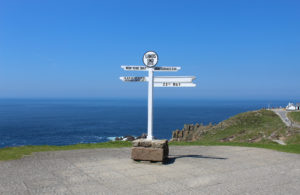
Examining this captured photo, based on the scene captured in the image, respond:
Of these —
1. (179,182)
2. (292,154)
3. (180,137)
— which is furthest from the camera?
(180,137)

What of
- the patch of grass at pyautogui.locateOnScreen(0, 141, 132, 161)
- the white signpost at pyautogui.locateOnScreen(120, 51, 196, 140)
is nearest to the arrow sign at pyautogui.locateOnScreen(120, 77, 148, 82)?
the white signpost at pyautogui.locateOnScreen(120, 51, 196, 140)

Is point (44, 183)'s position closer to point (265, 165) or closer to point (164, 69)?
point (164, 69)

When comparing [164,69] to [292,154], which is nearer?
[164,69]

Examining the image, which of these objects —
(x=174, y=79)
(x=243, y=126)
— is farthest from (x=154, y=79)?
(x=243, y=126)

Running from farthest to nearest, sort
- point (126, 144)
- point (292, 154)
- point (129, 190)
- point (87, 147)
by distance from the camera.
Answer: point (126, 144) → point (87, 147) → point (292, 154) → point (129, 190)

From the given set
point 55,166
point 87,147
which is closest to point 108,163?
point 55,166

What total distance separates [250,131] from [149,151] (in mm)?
25191

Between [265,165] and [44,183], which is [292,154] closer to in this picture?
[265,165]

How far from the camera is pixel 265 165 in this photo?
9336 mm

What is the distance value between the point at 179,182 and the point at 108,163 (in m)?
3.10

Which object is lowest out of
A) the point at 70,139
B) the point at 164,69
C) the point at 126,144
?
the point at 70,139

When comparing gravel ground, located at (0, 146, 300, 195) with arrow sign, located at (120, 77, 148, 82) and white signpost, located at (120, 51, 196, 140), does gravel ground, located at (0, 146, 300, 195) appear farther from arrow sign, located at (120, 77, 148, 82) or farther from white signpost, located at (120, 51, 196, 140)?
arrow sign, located at (120, 77, 148, 82)

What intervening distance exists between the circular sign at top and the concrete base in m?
2.82

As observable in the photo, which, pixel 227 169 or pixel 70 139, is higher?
pixel 227 169
